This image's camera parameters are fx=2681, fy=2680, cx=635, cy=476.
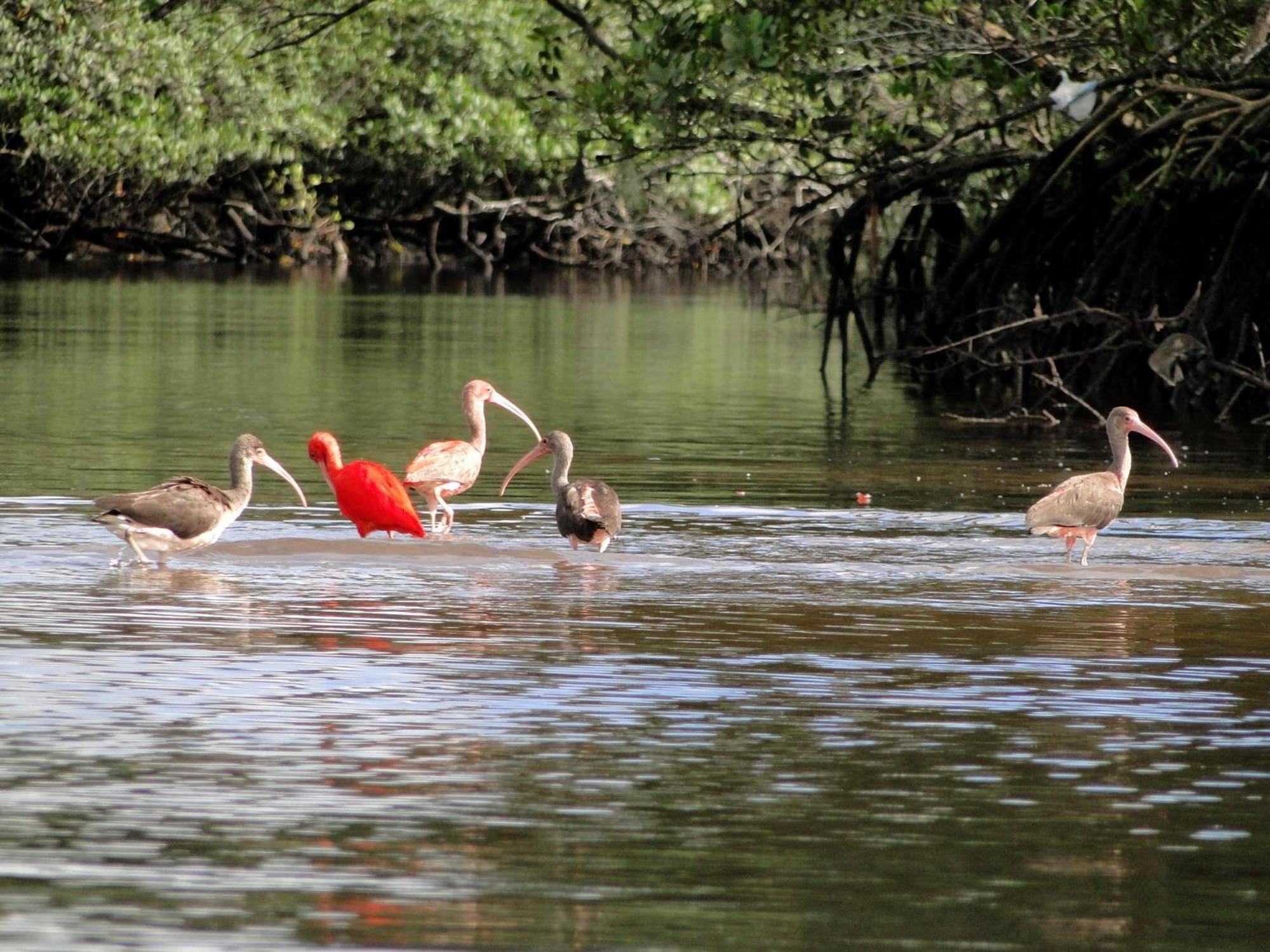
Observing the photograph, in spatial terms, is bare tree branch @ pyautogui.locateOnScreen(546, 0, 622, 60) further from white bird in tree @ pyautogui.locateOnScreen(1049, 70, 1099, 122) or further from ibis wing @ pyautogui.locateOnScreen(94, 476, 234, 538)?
ibis wing @ pyautogui.locateOnScreen(94, 476, 234, 538)

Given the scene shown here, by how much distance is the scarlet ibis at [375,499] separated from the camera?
38.7 ft

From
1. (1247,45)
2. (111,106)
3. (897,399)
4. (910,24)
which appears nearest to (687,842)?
(1247,45)

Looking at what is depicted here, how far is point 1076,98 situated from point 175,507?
396 inches

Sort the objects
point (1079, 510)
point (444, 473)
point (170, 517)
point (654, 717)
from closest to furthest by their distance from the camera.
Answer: point (654, 717) < point (170, 517) < point (1079, 510) < point (444, 473)

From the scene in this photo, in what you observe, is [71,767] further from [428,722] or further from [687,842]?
[687,842]

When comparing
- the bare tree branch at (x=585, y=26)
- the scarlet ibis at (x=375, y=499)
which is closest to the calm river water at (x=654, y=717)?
the scarlet ibis at (x=375, y=499)

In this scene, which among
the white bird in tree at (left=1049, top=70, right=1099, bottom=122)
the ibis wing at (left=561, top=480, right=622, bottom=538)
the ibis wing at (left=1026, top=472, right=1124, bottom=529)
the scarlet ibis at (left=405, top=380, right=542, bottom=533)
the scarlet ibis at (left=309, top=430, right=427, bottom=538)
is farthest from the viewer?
the white bird in tree at (left=1049, top=70, right=1099, bottom=122)

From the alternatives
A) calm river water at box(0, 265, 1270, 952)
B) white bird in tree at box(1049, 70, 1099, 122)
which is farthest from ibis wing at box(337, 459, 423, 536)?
white bird in tree at box(1049, 70, 1099, 122)

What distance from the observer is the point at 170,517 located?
36.0ft

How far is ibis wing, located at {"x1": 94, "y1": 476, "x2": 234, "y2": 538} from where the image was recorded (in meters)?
10.9

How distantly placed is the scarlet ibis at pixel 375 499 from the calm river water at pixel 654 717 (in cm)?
13

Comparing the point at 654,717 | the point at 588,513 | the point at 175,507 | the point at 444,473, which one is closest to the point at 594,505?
the point at 588,513

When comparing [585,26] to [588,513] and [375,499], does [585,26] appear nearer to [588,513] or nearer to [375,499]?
[375,499]

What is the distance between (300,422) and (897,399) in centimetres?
→ 576
